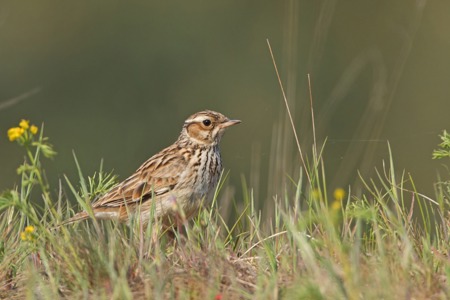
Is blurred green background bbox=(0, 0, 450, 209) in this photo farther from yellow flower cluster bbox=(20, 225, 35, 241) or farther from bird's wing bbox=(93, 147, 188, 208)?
yellow flower cluster bbox=(20, 225, 35, 241)

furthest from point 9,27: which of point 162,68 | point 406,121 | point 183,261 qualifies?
point 183,261

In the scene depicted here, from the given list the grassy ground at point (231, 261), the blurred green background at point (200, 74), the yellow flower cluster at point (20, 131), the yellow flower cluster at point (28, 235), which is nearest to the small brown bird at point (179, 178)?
the grassy ground at point (231, 261)

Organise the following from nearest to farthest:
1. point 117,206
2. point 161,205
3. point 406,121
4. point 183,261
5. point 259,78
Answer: point 183,261
point 161,205
point 117,206
point 406,121
point 259,78

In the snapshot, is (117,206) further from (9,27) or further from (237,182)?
(9,27)

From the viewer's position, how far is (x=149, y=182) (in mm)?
8523

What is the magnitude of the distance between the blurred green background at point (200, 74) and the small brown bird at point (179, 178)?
1123 cm

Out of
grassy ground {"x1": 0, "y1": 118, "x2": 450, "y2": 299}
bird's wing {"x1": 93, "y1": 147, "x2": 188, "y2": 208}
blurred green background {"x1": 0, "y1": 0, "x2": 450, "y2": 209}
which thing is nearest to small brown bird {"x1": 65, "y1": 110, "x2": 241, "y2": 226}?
bird's wing {"x1": 93, "y1": 147, "x2": 188, "y2": 208}

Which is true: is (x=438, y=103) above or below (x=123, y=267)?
below

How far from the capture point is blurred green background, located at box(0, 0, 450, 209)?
78.8ft

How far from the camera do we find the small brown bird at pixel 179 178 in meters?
8.30

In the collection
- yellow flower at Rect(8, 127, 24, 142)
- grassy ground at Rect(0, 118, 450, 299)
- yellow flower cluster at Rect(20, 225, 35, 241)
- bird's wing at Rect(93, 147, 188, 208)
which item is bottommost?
bird's wing at Rect(93, 147, 188, 208)

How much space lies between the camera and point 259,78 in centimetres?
2912

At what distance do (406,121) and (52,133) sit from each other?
776 cm

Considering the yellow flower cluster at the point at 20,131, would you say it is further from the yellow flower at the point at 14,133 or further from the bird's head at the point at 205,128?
the bird's head at the point at 205,128
